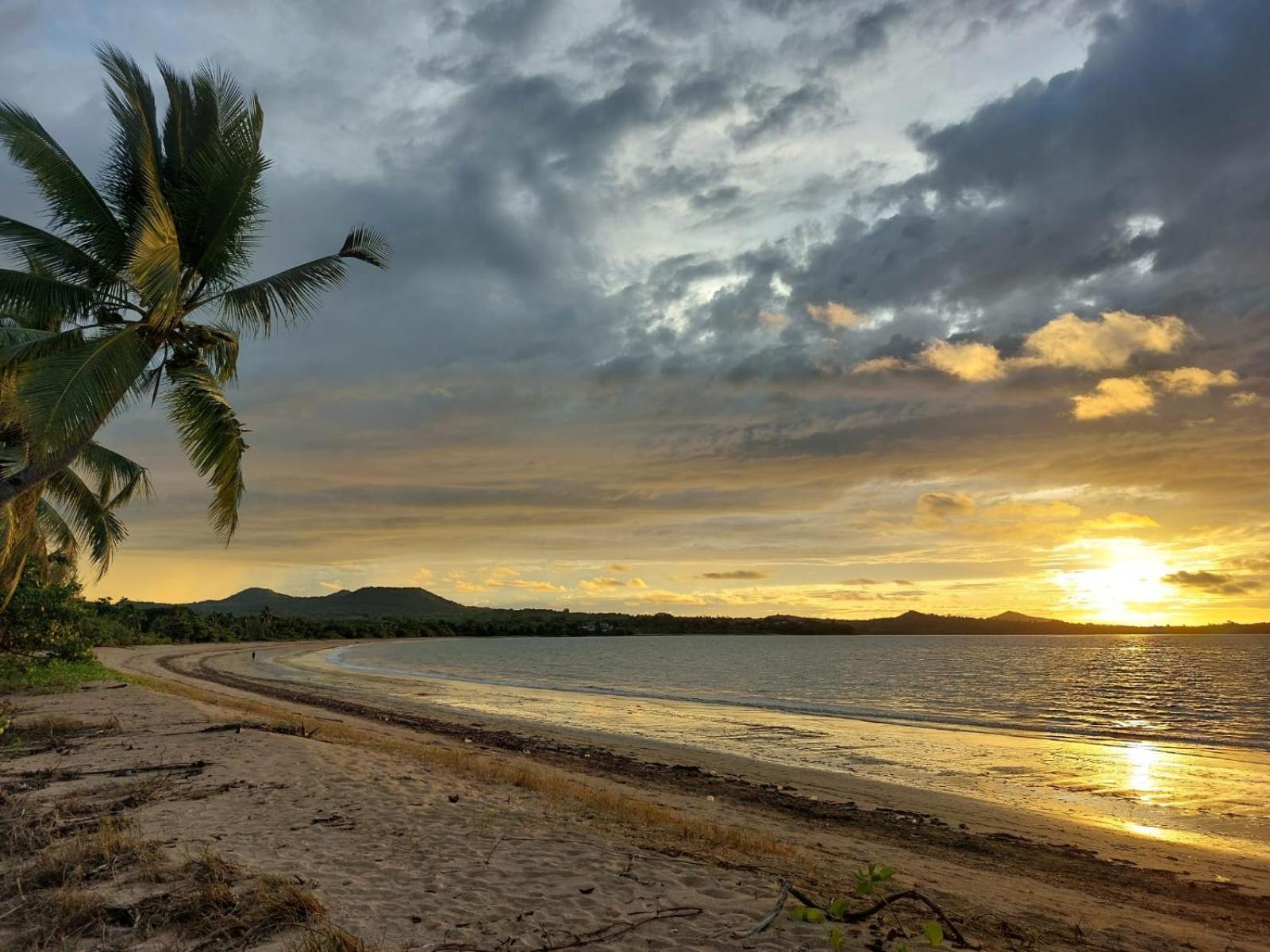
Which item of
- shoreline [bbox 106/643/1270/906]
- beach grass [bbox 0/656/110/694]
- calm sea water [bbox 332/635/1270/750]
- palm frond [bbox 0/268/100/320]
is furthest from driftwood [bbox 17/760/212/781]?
calm sea water [bbox 332/635/1270/750]

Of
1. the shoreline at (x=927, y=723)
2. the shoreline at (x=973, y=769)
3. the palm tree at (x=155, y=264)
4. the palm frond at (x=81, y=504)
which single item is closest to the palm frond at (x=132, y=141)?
the palm tree at (x=155, y=264)

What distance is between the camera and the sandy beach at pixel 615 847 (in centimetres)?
685

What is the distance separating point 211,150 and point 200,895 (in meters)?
10.2

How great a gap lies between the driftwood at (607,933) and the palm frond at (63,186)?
36.7 feet

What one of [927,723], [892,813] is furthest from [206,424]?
[927,723]

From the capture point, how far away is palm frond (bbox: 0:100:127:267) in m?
10.4

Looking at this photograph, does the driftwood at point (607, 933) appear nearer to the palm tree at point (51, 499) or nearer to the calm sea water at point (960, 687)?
the palm tree at point (51, 499)

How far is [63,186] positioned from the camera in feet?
35.9

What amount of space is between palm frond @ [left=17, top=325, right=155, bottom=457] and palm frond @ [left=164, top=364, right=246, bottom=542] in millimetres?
622

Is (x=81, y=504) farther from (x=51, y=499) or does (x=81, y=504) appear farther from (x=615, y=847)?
(x=615, y=847)

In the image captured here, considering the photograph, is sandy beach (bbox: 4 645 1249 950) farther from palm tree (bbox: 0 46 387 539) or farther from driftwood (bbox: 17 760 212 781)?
palm tree (bbox: 0 46 387 539)

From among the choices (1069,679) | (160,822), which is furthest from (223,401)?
(1069,679)

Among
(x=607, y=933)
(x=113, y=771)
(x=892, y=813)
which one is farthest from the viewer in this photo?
(x=892, y=813)

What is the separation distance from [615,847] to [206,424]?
8.03 meters
